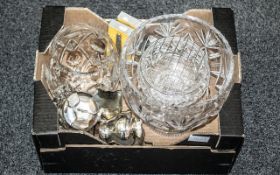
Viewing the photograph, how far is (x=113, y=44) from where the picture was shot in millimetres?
863

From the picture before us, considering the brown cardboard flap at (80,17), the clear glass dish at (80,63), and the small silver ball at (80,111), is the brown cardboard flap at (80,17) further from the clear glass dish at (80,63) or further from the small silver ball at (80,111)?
the small silver ball at (80,111)

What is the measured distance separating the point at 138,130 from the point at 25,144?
273 mm

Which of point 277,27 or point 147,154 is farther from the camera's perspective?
point 277,27

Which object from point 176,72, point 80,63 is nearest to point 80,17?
point 80,63

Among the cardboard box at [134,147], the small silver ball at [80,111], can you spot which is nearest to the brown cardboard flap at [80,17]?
the cardboard box at [134,147]

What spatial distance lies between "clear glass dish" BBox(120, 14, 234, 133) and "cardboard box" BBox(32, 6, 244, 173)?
0.02m

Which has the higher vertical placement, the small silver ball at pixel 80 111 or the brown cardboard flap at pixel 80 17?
the brown cardboard flap at pixel 80 17

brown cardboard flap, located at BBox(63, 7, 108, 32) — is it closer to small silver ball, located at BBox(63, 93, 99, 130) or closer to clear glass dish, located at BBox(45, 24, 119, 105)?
clear glass dish, located at BBox(45, 24, 119, 105)

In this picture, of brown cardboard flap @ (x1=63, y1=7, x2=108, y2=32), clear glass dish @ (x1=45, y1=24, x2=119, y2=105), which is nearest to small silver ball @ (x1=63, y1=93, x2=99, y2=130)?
clear glass dish @ (x1=45, y1=24, x2=119, y2=105)

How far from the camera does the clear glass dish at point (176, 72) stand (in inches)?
31.5

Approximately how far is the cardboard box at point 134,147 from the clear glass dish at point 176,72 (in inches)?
0.9

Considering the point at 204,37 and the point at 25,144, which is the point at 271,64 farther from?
the point at 25,144

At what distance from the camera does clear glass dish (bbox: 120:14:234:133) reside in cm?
80

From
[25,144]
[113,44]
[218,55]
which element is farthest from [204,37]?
[25,144]
